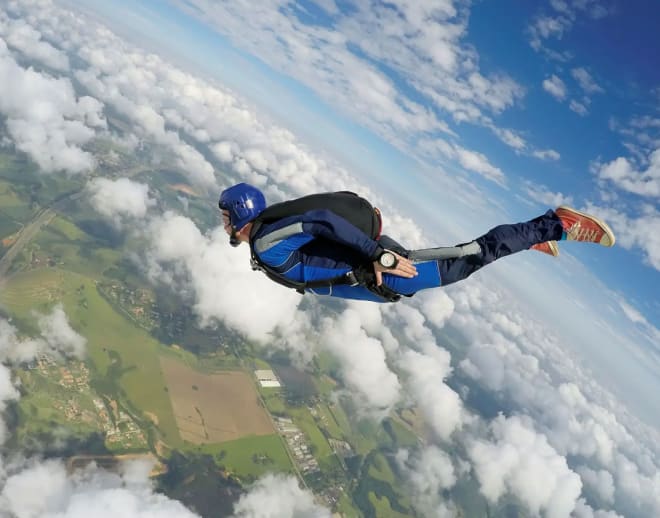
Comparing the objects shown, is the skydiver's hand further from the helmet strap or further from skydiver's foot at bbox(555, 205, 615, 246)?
skydiver's foot at bbox(555, 205, 615, 246)

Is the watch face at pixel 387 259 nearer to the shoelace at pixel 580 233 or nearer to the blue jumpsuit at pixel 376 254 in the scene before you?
the blue jumpsuit at pixel 376 254

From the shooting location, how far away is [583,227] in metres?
4.71

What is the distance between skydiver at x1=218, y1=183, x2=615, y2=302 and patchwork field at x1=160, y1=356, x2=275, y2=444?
40.3 metres

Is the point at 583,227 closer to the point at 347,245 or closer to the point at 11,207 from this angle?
the point at 347,245

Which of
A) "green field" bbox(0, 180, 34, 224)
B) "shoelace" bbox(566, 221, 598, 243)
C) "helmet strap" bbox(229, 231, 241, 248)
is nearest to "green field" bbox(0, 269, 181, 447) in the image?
"green field" bbox(0, 180, 34, 224)

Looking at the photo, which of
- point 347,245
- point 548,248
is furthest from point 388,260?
point 548,248

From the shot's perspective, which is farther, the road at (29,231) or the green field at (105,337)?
the road at (29,231)

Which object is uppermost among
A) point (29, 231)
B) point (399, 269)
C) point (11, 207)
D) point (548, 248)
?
point (548, 248)

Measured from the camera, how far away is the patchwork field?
1542 inches

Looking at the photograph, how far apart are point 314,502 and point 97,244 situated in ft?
190

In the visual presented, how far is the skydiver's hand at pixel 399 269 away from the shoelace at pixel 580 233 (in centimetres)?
226

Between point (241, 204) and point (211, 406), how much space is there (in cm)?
4316

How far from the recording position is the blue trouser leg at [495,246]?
4188 millimetres

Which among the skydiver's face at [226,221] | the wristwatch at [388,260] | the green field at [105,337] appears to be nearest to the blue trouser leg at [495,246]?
the wristwatch at [388,260]
